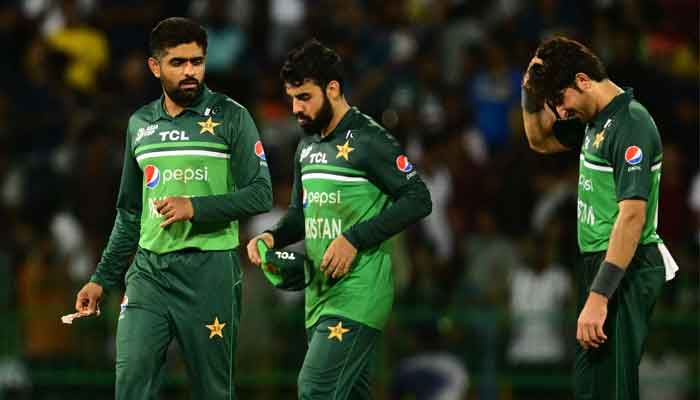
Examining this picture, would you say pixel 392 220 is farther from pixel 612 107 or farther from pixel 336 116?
pixel 612 107

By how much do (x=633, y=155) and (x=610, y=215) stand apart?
0.36m

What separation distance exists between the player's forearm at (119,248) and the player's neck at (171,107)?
1.93 feet

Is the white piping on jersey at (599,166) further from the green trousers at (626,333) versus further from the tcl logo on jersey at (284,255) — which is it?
the tcl logo on jersey at (284,255)

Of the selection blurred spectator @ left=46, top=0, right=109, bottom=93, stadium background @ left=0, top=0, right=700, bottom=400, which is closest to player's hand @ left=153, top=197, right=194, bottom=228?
stadium background @ left=0, top=0, right=700, bottom=400

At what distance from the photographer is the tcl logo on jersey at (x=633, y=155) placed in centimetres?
707

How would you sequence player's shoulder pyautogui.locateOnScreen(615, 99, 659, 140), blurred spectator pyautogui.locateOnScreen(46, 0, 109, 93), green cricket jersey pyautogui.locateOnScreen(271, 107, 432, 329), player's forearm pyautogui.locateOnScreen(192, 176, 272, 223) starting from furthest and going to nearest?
1. blurred spectator pyautogui.locateOnScreen(46, 0, 109, 93)
2. green cricket jersey pyautogui.locateOnScreen(271, 107, 432, 329)
3. player's forearm pyautogui.locateOnScreen(192, 176, 272, 223)
4. player's shoulder pyautogui.locateOnScreen(615, 99, 659, 140)

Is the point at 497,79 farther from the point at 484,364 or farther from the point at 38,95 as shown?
the point at 38,95

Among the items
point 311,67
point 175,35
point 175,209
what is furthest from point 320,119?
point 175,209

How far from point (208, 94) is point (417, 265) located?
18.0 feet

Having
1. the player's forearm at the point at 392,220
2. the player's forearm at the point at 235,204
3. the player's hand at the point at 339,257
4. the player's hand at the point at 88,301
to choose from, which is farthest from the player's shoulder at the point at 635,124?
the player's hand at the point at 88,301

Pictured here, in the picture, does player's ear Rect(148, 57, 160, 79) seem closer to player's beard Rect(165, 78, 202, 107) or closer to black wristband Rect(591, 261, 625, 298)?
player's beard Rect(165, 78, 202, 107)

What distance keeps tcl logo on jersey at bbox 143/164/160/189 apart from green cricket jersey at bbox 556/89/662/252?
2.20m

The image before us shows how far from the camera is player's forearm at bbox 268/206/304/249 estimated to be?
8.41 metres

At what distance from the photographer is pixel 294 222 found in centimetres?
847
